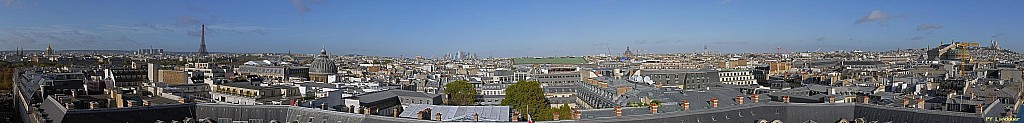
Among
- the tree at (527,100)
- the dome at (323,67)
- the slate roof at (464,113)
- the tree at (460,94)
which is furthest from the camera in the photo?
the dome at (323,67)

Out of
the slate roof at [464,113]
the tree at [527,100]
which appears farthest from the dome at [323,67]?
the slate roof at [464,113]

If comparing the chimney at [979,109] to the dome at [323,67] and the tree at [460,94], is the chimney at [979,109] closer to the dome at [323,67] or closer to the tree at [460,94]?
the tree at [460,94]

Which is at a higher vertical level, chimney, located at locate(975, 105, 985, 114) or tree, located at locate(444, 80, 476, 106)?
chimney, located at locate(975, 105, 985, 114)

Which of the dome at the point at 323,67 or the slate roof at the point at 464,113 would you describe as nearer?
the slate roof at the point at 464,113

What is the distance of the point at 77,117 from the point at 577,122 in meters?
18.3

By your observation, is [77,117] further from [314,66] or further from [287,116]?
[314,66]

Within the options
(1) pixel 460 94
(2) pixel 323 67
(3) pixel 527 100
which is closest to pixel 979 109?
(3) pixel 527 100

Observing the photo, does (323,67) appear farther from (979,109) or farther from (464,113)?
(979,109)

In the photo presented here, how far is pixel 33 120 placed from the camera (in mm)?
39031

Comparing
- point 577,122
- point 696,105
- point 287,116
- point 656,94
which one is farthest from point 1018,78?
point 287,116

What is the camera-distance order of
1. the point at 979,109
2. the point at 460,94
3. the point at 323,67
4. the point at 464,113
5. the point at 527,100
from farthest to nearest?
the point at 323,67
the point at 460,94
the point at 527,100
the point at 464,113
the point at 979,109

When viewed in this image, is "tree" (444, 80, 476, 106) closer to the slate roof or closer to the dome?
the slate roof

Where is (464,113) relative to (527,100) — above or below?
above

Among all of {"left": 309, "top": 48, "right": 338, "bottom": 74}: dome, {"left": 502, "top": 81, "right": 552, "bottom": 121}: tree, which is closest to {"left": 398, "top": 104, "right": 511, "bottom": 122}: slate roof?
{"left": 502, "top": 81, "right": 552, "bottom": 121}: tree
